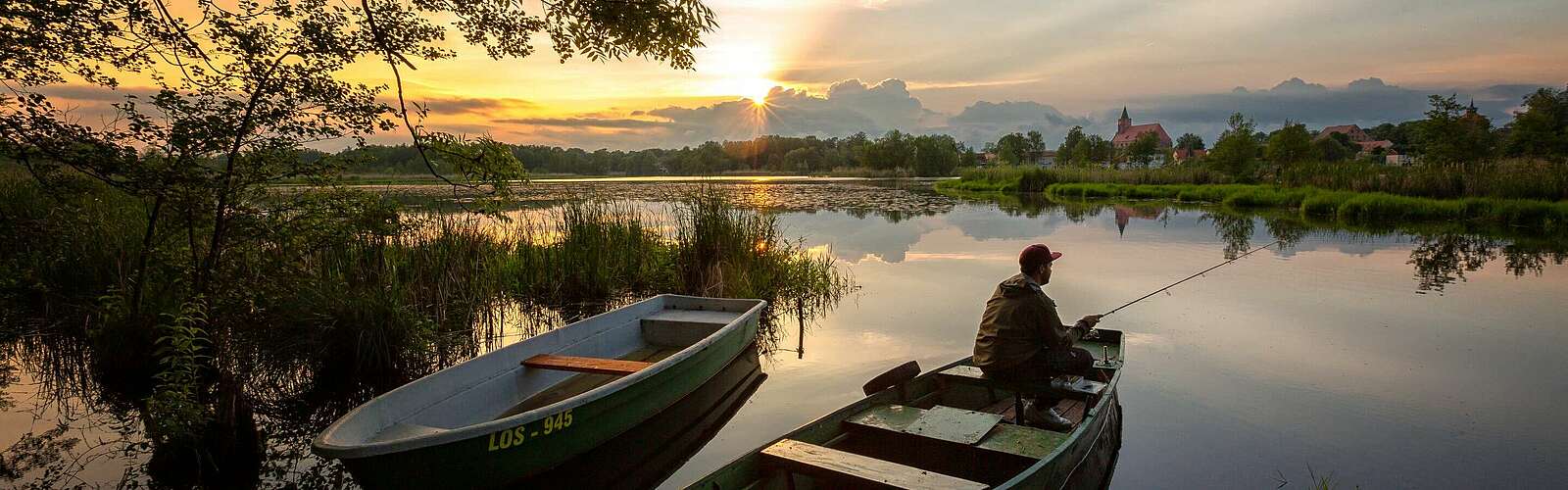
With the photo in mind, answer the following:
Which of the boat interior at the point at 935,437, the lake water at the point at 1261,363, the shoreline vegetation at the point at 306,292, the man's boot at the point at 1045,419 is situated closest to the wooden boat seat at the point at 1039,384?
the boat interior at the point at 935,437

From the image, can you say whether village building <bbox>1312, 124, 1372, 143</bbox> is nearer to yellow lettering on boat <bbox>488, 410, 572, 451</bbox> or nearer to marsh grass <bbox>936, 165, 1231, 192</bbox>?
marsh grass <bbox>936, 165, 1231, 192</bbox>

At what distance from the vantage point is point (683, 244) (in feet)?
38.3

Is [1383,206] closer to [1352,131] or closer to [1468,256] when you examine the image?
[1468,256]

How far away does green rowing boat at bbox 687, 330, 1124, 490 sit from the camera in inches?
165

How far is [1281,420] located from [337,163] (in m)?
7.95

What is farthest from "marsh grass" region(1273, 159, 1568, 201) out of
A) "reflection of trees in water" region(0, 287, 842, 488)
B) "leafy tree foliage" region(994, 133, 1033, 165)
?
"leafy tree foliage" region(994, 133, 1033, 165)

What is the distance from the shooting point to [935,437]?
4.96 m

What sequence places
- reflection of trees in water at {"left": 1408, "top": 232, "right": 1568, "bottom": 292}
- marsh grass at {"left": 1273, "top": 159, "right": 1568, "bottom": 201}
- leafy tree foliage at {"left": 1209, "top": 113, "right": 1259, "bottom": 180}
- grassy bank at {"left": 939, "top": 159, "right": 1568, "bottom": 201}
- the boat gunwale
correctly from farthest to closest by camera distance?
1. leafy tree foliage at {"left": 1209, "top": 113, "right": 1259, "bottom": 180}
2. grassy bank at {"left": 939, "top": 159, "right": 1568, "bottom": 201}
3. marsh grass at {"left": 1273, "top": 159, "right": 1568, "bottom": 201}
4. reflection of trees in water at {"left": 1408, "top": 232, "right": 1568, "bottom": 292}
5. the boat gunwale

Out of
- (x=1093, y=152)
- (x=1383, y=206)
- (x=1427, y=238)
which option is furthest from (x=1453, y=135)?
(x=1093, y=152)

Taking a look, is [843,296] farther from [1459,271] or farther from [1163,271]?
[1459,271]

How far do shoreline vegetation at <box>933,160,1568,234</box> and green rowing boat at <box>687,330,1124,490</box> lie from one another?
20927 mm

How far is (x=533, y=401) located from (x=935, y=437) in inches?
136

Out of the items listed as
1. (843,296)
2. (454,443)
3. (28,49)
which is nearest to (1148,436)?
(454,443)

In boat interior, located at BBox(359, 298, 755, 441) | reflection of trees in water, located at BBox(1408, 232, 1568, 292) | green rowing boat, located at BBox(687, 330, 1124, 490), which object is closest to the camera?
green rowing boat, located at BBox(687, 330, 1124, 490)
